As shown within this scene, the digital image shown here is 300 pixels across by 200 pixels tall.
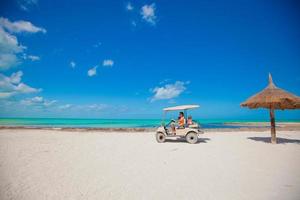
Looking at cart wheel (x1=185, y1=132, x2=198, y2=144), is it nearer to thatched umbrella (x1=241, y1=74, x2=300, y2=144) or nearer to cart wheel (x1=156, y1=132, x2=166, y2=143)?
cart wheel (x1=156, y1=132, x2=166, y2=143)

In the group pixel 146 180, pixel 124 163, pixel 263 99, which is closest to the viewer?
pixel 146 180

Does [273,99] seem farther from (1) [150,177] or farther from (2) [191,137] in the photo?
(1) [150,177]

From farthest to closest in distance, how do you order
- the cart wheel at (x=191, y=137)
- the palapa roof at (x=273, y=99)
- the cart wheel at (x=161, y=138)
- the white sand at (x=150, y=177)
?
the cart wheel at (x=161, y=138), the cart wheel at (x=191, y=137), the palapa roof at (x=273, y=99), the white sand at (x=150, y=177)

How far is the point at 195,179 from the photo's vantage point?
4672 millimetres

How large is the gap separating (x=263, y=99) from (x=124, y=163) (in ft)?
24.7

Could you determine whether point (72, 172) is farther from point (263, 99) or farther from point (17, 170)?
point (263, 99)

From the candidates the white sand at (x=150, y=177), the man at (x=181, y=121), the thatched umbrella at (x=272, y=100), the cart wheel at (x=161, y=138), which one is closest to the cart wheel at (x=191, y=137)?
the man at (x=181, y=121)

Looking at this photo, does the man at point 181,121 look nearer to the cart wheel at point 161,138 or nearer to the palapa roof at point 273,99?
the cart wheel at point 161,138

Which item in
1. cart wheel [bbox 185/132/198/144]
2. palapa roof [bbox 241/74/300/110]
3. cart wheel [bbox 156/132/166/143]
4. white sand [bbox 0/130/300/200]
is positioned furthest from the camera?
cart wheel [bbox 156/132/166/143]

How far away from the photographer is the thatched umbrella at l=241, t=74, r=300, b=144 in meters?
9.35

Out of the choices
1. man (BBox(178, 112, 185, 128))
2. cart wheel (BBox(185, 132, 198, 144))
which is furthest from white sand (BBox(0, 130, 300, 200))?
man (BBox(178, 112, 185, 128))

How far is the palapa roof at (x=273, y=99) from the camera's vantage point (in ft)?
30.7

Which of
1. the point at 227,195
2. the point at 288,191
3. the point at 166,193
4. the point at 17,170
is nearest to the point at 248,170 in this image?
the point at 288,191

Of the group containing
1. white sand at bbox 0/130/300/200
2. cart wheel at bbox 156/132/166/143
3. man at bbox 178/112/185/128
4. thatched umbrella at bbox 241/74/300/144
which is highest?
thatched umbrella at bbox 241/74/300/144
